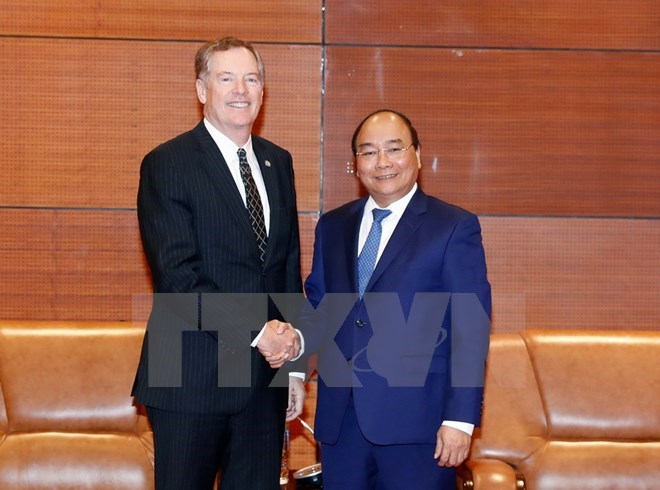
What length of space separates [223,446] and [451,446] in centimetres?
68

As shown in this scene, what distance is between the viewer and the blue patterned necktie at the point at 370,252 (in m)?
2.57

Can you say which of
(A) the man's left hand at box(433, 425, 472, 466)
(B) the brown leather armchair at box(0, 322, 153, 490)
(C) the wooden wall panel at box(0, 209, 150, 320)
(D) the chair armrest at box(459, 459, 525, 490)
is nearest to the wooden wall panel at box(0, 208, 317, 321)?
(C) the wooden wall panel at box(0, 209, 150, 320)

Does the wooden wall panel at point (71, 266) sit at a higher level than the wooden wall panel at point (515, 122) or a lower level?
lower

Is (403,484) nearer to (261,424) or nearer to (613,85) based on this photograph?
(261,424)

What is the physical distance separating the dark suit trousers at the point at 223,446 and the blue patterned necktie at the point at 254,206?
447mm

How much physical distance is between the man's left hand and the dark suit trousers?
0.49 meters

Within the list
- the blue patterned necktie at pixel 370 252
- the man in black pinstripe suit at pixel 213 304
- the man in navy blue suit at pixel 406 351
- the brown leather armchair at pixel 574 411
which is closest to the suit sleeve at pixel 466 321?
the man in navy blue suit at pixel 406 351

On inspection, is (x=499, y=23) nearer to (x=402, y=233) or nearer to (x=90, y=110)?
(x=402, y=233)

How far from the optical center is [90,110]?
3.62 metres

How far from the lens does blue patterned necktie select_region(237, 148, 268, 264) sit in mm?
2441

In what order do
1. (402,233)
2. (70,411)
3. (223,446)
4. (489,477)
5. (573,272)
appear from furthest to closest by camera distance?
(573,272) < (70,411) < (489,477) < (402,233) < (223,446)

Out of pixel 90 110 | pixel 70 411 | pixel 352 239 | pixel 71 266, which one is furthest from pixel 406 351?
pixel 90 110

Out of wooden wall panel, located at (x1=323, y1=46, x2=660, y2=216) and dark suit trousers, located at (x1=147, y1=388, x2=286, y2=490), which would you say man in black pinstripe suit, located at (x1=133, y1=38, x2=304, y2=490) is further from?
wooden wall panel, located at (x1=323, y1=46, x2=660, y2=216)

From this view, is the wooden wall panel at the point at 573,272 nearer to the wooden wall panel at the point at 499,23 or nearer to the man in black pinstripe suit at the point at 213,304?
the wooden wall panel at the point at 499,23
